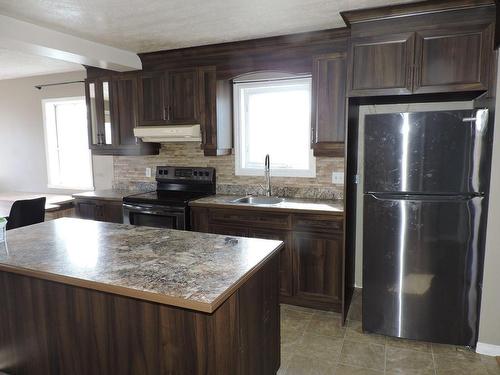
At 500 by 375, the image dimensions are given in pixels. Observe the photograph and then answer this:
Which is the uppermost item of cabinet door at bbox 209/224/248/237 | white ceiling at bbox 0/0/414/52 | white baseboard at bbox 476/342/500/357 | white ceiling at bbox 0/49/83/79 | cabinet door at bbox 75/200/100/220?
white ceiling at bbox 0/49/83/79

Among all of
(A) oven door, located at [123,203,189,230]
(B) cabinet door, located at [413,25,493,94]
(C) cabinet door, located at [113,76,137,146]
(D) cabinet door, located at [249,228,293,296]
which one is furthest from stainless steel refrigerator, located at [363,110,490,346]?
(C) cabinet door, located at [113,76,137,146]

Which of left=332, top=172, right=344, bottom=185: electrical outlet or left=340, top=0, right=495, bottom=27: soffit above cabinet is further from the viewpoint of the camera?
left=332, top=172, right=344, bottom=185: electrical outlet

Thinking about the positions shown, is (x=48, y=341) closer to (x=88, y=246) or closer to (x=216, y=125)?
(x=88, y=246)

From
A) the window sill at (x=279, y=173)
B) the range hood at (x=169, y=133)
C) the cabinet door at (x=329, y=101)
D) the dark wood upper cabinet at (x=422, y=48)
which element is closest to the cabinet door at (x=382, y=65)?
the dark wood upper cabinet at (x=422, y=48)

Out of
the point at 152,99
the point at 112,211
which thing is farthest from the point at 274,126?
→ the point at 112,211

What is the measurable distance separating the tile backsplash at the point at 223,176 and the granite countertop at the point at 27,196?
67cm

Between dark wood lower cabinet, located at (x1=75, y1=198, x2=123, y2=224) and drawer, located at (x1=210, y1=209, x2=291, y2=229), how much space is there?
1.22m

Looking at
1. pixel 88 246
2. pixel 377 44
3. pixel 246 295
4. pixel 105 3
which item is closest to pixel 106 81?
pixel 105 3

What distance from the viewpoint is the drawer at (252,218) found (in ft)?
10.3

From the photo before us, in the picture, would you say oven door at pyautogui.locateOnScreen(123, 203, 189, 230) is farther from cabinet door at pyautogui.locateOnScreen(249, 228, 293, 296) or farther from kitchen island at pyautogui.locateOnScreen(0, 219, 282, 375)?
kitchen island at pyautogui.locateOnScreen(0, 219, 282, 375)

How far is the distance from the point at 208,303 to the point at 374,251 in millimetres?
1731

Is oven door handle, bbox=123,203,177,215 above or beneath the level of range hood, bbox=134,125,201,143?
beneath

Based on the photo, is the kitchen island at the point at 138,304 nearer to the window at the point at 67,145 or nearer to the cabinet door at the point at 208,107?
the cabinet door at the point at 208,107

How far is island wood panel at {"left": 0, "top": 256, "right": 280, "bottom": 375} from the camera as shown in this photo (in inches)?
61.2
